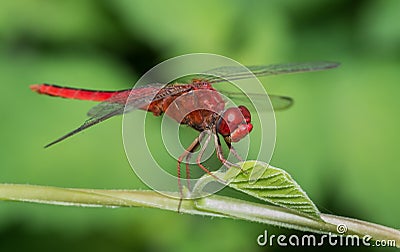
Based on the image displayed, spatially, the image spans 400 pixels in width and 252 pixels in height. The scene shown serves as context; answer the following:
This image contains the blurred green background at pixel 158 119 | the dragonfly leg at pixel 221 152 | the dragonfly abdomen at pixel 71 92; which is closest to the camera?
the dragonfly leg at pixel 221 152

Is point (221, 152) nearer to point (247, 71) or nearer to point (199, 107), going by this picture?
point (199, 107)

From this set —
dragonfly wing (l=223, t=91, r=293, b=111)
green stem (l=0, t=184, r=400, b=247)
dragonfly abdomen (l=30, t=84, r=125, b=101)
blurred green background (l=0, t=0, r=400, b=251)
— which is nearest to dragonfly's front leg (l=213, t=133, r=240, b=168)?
green stem (l=0, t=184, r=400, b=247)

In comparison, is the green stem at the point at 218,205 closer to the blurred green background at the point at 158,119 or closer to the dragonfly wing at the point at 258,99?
the dragonfly wing at the point at 258,99

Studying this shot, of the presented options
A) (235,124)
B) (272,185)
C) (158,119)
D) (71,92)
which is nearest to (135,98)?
(235,124)

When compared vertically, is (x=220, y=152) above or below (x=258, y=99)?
below

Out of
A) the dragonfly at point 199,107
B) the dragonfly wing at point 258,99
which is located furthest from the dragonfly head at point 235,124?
the dragonfly wing at point 258,99

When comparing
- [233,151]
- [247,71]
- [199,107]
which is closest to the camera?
[233,151]
